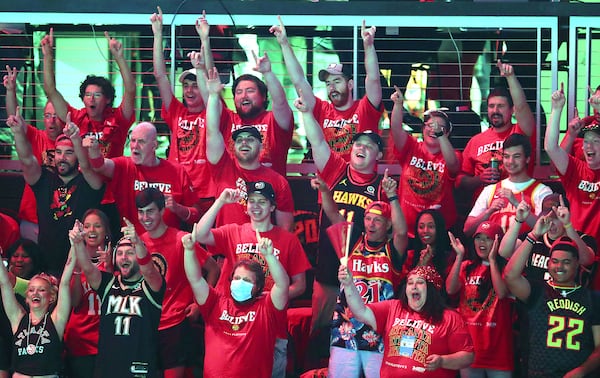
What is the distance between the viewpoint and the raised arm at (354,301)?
333 inches

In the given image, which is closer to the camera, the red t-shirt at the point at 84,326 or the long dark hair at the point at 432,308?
the long dark hair at the point at 432,308

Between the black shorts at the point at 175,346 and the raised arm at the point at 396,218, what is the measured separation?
1649 mm

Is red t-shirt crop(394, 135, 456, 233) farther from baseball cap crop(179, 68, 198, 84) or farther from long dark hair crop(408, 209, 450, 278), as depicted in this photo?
baseball cap crop(179, 68, 198, 84)

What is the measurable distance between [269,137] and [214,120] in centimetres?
72

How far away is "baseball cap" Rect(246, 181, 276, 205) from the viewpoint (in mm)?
9227

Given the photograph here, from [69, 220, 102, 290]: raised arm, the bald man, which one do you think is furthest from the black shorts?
the bald man

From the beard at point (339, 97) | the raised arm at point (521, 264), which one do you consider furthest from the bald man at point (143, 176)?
the raised arm at point (521, 264)

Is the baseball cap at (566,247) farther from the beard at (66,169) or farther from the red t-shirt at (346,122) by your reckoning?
the beard at (66,169)

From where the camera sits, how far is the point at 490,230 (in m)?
9.35

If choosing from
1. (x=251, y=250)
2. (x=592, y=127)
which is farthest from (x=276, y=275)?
(x=592, y=127)

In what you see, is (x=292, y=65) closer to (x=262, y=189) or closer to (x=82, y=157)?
(x=262, y=189)

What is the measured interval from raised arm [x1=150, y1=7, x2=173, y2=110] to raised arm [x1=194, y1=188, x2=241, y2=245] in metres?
1.64

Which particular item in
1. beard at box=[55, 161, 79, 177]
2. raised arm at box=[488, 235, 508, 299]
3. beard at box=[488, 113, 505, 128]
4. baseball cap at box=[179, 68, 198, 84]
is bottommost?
raised arm at box=[488, 235, 508, 299]

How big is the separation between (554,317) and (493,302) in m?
0.47
